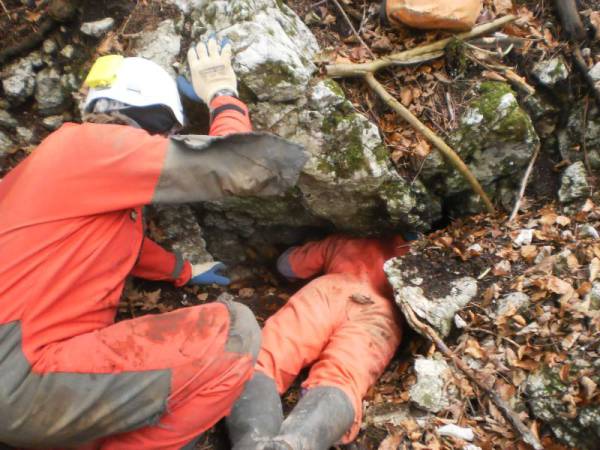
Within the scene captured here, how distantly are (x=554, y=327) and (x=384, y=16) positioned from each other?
116 inches

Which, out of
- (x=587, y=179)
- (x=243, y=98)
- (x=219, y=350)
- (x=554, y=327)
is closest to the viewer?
(x=219, y=350)

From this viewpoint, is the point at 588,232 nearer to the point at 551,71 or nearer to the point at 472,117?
the point at 472,117

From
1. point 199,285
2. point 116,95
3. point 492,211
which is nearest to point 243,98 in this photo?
point 116,95

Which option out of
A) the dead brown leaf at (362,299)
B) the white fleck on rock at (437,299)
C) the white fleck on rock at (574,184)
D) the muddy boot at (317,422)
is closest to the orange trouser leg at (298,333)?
the dead brown leaf at (362,299)

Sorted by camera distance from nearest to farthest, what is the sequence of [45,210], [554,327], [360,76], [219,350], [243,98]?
[45,210] → [219,350] → [554,327] → [243,98] → [360,76]

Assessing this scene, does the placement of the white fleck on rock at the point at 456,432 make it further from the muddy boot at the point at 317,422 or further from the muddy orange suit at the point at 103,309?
the muddy orange suit at the point at 103,309

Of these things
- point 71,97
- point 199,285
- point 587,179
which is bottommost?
point 199,285

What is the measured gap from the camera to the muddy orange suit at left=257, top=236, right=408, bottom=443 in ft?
11.9

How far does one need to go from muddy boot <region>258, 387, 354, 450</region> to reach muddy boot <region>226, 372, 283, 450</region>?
3.5 inches

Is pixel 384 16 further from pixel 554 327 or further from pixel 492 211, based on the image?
pixel 554 327

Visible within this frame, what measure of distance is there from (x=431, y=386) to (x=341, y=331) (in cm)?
82

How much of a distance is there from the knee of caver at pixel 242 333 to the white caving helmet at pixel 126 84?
1.37 meters

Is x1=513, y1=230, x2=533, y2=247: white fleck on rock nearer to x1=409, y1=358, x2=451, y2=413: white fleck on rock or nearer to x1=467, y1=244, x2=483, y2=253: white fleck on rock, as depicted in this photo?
x1=467, y1=244, x2=483, y2=253: white fleck on rock

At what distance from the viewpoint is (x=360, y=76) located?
420 centimetres
